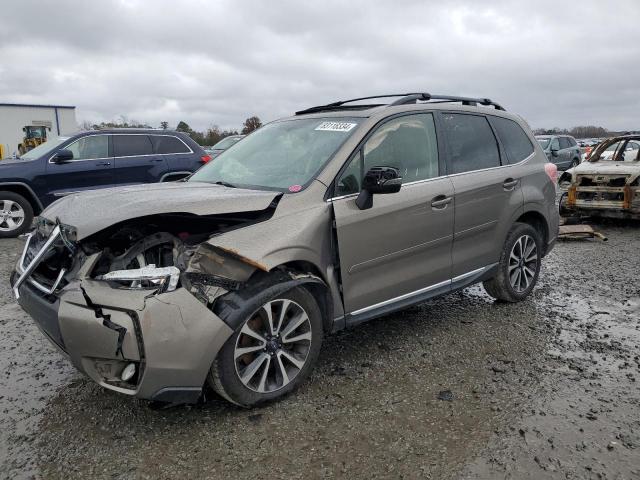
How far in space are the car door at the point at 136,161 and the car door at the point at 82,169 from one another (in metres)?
0.15

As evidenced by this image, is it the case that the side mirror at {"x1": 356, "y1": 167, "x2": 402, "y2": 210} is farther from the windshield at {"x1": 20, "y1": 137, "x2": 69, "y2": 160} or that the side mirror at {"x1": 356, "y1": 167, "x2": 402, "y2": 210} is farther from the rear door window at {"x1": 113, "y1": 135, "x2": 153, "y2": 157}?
the windshield at {"x1": 20, "y1": 137, "x2": 69, "y2": 160}

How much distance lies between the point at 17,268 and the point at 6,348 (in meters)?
1.14

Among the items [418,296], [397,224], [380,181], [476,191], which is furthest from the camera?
[476,191]

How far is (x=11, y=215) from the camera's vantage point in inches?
341

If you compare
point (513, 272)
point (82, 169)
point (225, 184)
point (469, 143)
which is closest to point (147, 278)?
point (225, 184)

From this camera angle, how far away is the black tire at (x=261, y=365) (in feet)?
9.28

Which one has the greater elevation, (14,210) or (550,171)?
(550,171)

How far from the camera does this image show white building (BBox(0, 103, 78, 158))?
3684cm

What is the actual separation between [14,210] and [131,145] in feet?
7.21

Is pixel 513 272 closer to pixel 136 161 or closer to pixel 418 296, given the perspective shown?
pixel 418 296

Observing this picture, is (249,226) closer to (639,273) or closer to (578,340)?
(578,340)

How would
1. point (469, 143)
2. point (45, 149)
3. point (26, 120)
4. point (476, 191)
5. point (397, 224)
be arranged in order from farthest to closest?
point (26, 120)
point (45, 149)
point (469, 143)
point (476, 191)
point (397, 224)

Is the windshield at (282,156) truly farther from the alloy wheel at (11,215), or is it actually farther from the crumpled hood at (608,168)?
the crumpled hood at (608,168)

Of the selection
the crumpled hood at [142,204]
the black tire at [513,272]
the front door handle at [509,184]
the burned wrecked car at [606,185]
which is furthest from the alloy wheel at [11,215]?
the burned wrecked car at [606,185]
